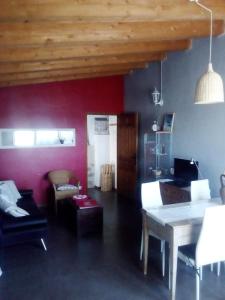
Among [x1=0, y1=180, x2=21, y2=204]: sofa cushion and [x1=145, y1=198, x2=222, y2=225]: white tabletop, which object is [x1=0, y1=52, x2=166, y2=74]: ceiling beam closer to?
[x1=0, y1=180, x2=21, y2=204]: sofa cushion

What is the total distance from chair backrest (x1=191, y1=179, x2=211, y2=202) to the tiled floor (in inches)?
35.7

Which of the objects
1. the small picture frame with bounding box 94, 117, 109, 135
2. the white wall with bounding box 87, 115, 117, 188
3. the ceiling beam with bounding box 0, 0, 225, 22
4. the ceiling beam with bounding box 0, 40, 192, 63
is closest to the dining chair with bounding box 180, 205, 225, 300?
the ceiling beam with bounding box 0, 0, 225, 22

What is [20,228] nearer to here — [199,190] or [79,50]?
[199,190]

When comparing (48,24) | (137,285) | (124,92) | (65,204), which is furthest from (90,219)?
(124,92)

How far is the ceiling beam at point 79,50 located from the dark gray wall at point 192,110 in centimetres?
40

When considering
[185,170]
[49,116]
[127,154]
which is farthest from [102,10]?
[127,154]

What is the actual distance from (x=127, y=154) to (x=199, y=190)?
313 cm

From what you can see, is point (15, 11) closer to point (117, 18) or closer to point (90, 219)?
point (117, 18)

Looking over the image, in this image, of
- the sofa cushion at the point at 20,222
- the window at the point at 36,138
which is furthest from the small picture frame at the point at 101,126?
the sofa cushion at the point at 20,222

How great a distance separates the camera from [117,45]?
4336 millimetres

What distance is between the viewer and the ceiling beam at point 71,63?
4.34 metres

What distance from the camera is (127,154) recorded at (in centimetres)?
693

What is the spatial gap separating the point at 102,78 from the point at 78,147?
1.78 m

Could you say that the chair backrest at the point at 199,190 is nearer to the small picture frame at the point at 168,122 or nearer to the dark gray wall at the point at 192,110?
the dark gray wall at the point at 192,110
